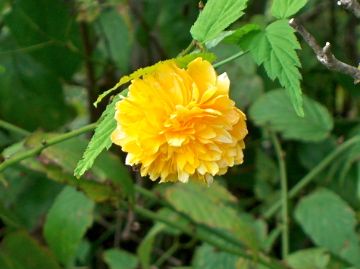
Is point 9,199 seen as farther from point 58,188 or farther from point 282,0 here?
point 282,0

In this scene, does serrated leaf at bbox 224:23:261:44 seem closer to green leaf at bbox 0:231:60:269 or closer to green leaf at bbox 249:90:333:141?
green leaf at bbox 0:231:60:269

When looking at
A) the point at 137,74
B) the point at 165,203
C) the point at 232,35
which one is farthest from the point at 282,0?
the point at 165,203

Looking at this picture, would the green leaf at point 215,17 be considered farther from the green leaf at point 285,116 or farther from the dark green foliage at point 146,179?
the green leaf at point 285,116

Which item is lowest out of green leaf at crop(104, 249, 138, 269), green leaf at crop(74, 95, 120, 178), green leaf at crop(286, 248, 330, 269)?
green leaf at crop(104, 249, 138, 269)

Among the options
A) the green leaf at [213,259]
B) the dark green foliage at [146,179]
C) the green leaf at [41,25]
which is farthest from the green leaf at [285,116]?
the green leaf at [41,25]

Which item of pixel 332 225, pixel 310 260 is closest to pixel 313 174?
pixel 332 225

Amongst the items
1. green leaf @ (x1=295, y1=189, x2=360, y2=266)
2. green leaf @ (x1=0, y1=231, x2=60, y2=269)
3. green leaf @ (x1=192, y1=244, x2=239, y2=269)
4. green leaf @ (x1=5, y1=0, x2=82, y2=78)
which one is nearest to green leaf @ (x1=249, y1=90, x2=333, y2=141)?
green leaf @ (x1=295, y1=189, x2=360, y2=266)
